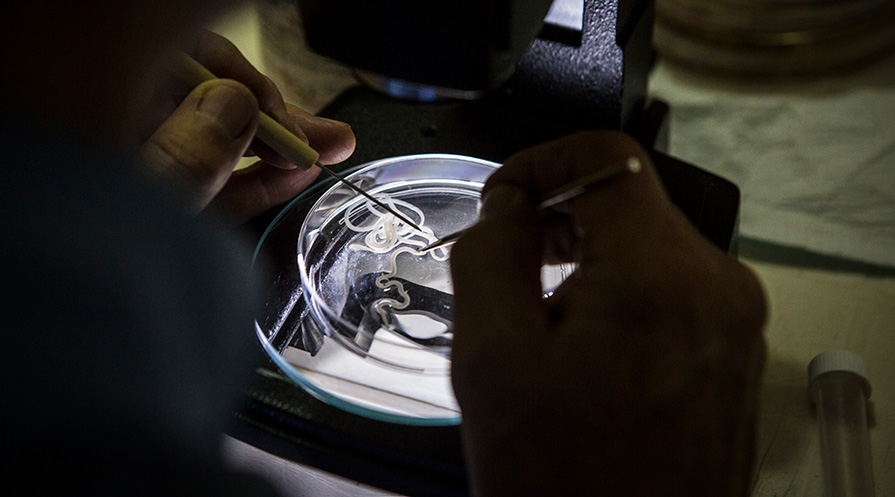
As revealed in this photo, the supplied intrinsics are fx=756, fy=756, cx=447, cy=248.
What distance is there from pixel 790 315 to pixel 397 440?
0.43 meters

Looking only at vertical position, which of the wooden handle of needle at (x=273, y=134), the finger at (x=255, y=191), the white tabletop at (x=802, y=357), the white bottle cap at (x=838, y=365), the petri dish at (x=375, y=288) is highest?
the wooden handle of needle at (x=273, y=134)

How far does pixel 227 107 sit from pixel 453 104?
248 mm

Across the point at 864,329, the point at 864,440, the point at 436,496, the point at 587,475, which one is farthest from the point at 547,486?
the point at 864,329

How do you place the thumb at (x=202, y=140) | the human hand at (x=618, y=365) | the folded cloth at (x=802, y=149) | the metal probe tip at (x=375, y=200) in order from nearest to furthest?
the human hand at (x=618, y=365) < the thumb at (x=202, y=140) < the metal probe tip at (x=375, y=200) < the folded cloth at (x=802, y=149)

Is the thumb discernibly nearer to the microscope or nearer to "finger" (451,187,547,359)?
the microscope

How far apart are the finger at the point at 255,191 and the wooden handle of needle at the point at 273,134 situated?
0.23ft

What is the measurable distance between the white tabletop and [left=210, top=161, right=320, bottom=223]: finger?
20 centimetres

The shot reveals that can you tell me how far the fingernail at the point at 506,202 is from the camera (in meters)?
0.47

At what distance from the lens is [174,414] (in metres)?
0.38

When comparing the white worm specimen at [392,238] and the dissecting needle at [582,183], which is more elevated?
the dissecting needle at [582,183]

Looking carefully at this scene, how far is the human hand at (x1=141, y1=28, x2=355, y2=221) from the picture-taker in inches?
20.5

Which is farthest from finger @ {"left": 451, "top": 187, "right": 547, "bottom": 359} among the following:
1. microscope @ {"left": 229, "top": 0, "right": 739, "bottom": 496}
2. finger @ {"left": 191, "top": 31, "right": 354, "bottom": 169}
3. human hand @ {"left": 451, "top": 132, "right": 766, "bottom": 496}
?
finger @ {"left": 191, "top": 31, "right": 354, "bottom": 169}

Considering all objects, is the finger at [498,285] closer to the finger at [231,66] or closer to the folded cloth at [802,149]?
the finger at [231,66]

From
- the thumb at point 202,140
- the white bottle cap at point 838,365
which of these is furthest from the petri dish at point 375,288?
the white bottle cap at point 838,365
